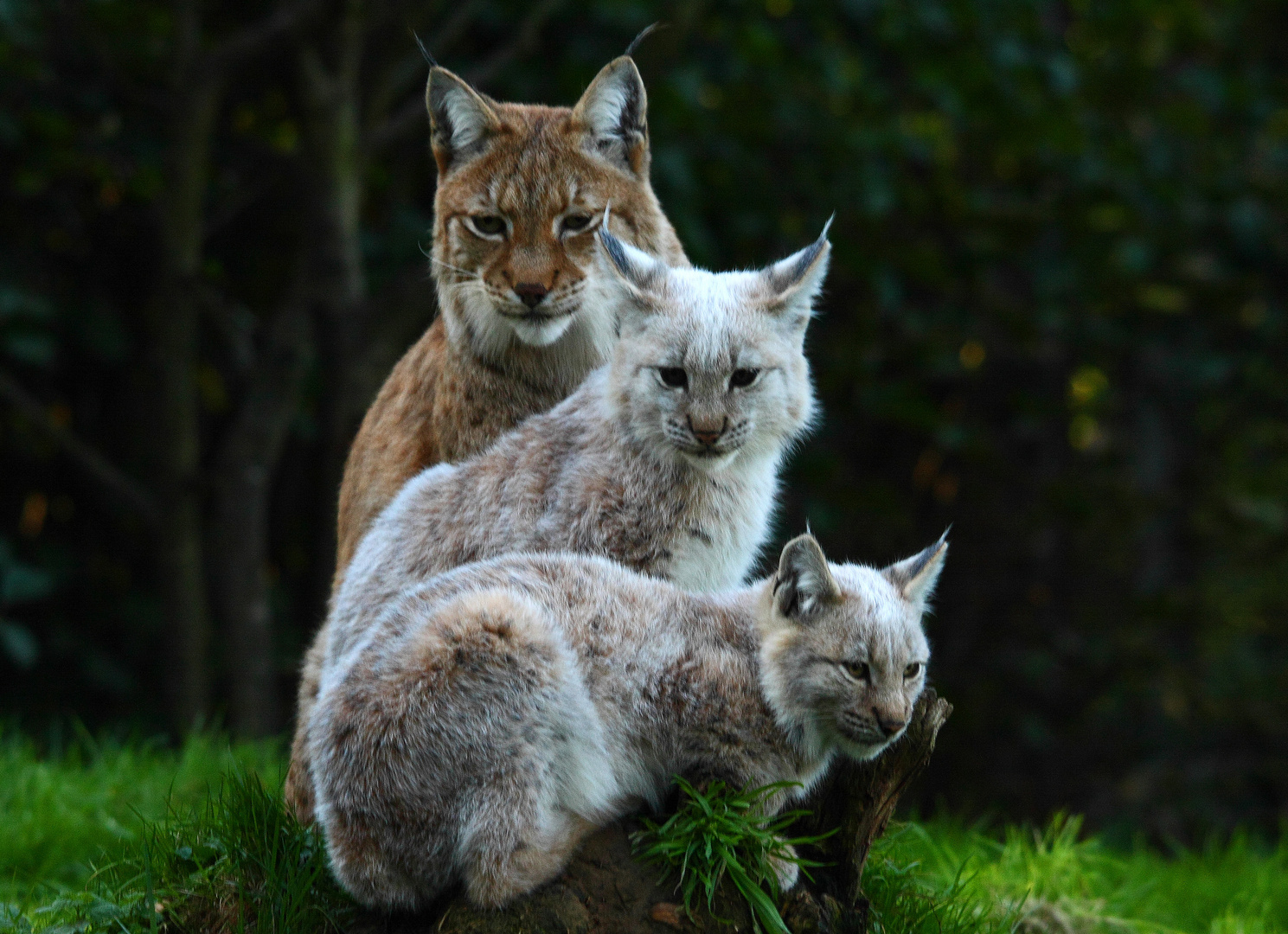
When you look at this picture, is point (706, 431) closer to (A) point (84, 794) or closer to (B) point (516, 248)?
(B) point (516, 248)

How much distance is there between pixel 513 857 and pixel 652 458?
4.43 ft

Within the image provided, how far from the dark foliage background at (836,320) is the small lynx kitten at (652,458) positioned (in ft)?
10.8

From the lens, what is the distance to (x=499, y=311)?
191 inches

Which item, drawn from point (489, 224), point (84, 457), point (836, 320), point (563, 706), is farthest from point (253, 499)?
point (563, 706)

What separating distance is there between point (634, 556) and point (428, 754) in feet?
3.33

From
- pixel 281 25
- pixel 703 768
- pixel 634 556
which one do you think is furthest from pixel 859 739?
pixel 281 25

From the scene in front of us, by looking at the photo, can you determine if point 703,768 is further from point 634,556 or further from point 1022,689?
point 1022,689

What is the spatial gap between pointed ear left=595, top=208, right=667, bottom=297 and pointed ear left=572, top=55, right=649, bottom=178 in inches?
24.7

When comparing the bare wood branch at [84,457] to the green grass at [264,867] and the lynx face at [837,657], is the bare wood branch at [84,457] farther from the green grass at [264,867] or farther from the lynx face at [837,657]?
the lynx face at [837,657]

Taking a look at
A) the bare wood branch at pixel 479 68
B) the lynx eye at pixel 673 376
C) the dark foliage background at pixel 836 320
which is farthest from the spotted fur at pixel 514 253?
the bare wood branch at pixel 479 68

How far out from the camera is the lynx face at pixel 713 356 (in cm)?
429

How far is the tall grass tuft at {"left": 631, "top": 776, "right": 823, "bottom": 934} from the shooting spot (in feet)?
12.2

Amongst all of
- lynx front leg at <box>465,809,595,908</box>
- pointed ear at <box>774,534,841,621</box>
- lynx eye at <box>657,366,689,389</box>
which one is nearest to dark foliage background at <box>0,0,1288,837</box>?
lynx eye at <box>657,366,689,389</box>

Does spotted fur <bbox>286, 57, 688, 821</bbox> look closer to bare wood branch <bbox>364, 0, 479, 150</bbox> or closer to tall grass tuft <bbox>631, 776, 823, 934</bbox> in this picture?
tall grass tuft <bbox>631, 776, 823, 934</bbox>
